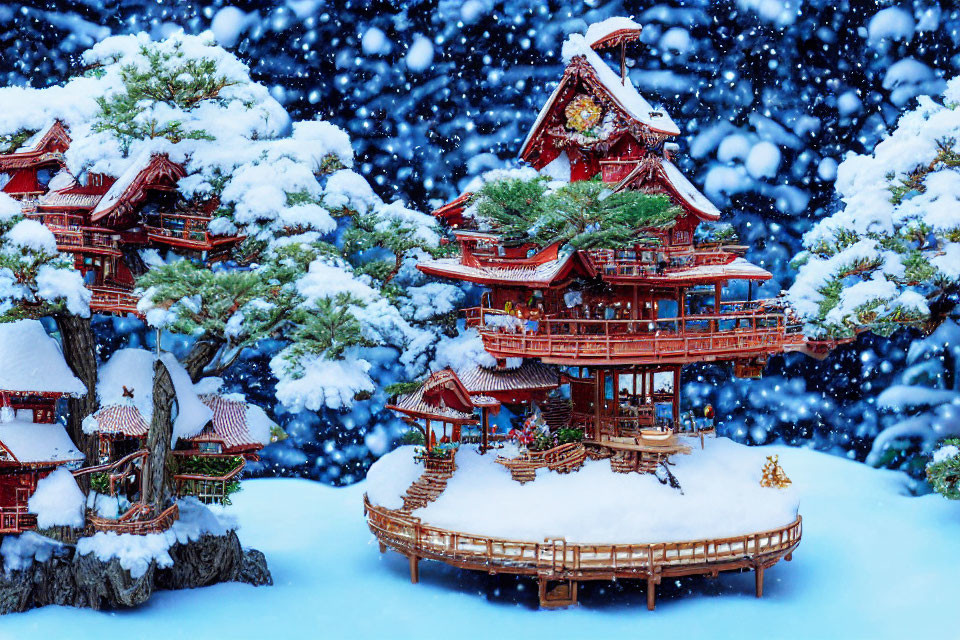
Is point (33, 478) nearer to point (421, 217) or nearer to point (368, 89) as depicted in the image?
point (421, 217)

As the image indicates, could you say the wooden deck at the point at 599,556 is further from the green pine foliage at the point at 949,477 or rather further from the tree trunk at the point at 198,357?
the tree trunk at the point at 198,357

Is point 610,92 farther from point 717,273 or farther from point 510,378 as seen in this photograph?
point 510,378

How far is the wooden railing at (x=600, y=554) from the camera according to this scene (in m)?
23.3

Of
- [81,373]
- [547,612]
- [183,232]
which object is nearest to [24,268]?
[81,373]

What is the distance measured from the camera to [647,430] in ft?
83.1

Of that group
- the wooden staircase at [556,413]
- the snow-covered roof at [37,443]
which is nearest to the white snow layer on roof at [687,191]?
the wooden staircase at [556,413]

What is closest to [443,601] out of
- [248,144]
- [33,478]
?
[33,478]

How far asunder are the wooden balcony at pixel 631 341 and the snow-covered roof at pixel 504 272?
38.0 inches

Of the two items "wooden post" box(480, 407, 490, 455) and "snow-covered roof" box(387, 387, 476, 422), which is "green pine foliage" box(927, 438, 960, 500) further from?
"snow-covered roof" box(387, 387, 476, 422)

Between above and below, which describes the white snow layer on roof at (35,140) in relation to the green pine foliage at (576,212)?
above

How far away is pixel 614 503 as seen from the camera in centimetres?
2402

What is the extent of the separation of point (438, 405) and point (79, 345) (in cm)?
774

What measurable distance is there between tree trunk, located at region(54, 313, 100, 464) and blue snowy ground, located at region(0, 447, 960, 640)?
3.47m

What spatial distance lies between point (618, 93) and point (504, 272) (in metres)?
5.10
